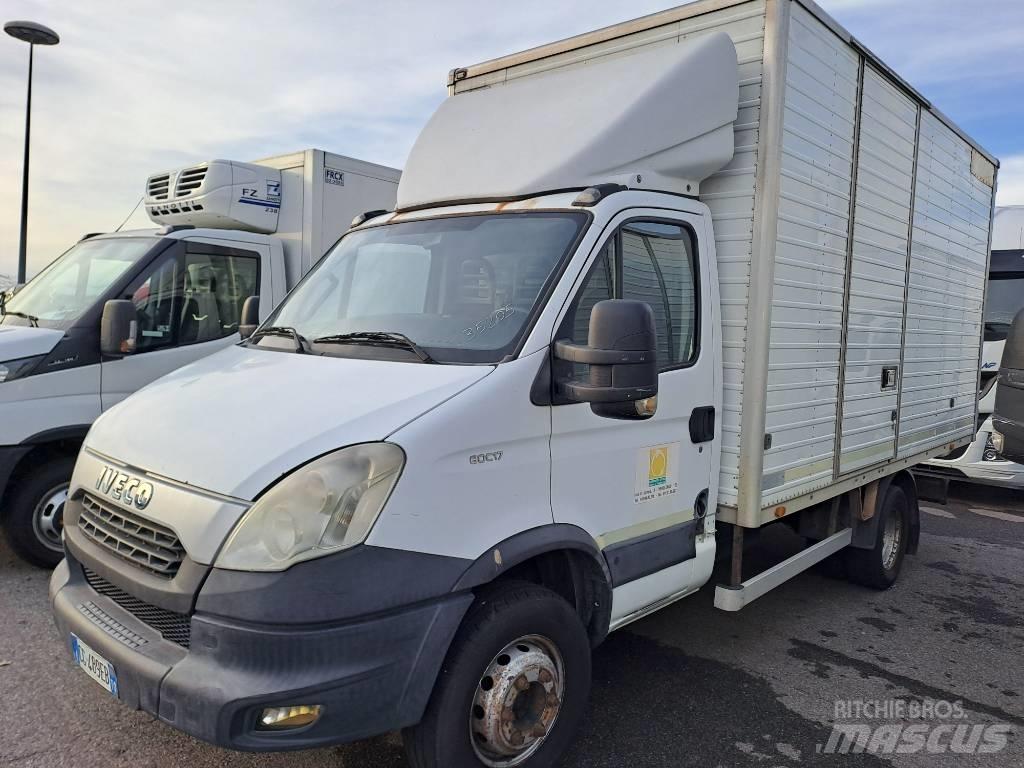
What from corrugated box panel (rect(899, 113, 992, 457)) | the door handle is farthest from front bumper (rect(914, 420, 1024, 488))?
the door handle

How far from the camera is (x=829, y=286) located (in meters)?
4.30

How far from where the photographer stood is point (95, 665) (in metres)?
2.63

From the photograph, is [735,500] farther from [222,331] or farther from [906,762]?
[222,331]

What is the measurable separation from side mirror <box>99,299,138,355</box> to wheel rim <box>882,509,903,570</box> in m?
5.45

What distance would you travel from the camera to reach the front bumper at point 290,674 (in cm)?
226

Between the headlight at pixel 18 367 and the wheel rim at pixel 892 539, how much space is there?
5.91 metres

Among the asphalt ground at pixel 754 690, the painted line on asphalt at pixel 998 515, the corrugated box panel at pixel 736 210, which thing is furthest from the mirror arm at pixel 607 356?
the painted line on asphalt at pixel 998 515

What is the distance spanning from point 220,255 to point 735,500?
4325mm

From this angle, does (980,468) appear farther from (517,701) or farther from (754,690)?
(517,701)

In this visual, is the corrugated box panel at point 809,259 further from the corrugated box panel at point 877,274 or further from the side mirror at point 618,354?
the side mirror at point 618,354

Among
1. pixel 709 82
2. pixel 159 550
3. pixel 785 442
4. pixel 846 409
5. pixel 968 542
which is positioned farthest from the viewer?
pixel 968 542

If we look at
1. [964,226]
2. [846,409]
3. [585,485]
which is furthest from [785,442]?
[964,226]

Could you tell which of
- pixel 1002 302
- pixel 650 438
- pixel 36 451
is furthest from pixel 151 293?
pixel 1002 302

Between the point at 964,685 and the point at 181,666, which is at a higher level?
the point at 181,666
